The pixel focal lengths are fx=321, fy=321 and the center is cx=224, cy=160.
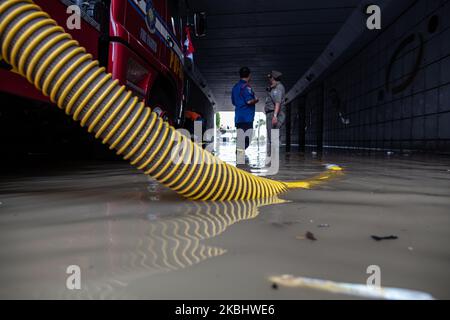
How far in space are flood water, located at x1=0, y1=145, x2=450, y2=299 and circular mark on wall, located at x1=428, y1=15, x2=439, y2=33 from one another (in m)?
6.08

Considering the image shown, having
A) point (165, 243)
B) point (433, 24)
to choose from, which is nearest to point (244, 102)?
point (433, 24)

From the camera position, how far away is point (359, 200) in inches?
59.4

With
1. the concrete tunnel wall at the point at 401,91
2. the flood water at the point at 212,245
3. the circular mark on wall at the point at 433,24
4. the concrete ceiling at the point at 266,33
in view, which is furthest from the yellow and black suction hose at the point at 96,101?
the circular mark on wall at the point at 433,24

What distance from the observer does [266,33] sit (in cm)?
902

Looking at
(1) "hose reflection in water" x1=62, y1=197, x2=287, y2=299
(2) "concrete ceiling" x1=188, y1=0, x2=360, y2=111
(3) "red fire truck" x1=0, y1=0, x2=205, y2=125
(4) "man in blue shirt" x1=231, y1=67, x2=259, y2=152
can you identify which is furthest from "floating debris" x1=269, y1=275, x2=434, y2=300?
(2) "concrete ceiling" x1=188, y1=0, x2=360, y2=111

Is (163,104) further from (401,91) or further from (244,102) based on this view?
(401,91)

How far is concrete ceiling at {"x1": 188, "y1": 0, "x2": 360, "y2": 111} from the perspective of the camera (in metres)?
7.33

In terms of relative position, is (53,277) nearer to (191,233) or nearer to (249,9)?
(191,233)

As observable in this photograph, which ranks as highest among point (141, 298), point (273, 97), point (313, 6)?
point (313, 6)

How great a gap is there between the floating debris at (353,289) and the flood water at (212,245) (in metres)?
0.02

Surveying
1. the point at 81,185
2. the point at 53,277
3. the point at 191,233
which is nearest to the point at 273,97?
the point at 81,185

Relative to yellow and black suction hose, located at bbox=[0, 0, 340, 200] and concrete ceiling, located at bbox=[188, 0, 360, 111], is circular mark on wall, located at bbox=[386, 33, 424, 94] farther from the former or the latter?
yellow and black suction hose, located at bbox=[0, 0, 340, 200]

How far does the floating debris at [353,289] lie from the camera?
598 mm

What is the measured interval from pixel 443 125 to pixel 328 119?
8281 mm
